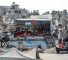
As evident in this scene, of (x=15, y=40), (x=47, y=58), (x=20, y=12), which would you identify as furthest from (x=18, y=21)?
(x=20, y=12)

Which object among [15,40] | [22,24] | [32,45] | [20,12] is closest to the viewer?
[32,45]

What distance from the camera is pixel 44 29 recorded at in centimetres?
2383

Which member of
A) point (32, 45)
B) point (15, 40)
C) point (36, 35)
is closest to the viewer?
point (32, 45)

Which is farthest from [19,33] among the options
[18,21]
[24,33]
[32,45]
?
[32,45]

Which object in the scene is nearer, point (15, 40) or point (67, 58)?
point (67, 58)

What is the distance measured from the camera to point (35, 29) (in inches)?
946

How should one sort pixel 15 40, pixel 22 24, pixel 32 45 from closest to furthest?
pixel 32 45 → pixel 15 40 → pixel 22 24

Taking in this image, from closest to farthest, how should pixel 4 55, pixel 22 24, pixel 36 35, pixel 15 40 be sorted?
pixel 4 55 < pixel 15 40 < pixel 36 35 < pixel 22 24

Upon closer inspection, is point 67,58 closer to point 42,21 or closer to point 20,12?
point 42,21

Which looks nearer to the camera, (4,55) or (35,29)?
(4,55)

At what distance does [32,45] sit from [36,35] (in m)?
4.06

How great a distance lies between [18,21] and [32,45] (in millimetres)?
6467

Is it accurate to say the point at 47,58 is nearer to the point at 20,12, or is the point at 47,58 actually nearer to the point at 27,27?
the point at 27,27

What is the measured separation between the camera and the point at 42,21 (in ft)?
79.5
